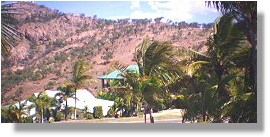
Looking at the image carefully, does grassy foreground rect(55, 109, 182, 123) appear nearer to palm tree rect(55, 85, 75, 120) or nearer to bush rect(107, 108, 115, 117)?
bush rect(107, 108, 115, 117)

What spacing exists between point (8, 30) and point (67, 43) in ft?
2.65

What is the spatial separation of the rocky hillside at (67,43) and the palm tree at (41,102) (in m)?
0.09

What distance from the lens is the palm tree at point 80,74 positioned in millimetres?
6883

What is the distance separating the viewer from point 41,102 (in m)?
6.88

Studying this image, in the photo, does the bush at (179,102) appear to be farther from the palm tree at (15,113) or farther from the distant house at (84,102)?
the palm tree at (15,113)

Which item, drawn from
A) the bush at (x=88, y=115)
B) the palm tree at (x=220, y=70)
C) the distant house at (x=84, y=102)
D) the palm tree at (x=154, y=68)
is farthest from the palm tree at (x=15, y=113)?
the palm tree at (x=220, y=70)

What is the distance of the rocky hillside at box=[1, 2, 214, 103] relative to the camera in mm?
6883

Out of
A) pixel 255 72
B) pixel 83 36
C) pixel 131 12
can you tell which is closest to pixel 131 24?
pixel 131 12

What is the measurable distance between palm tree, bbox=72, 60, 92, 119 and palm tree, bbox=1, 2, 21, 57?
89 cm

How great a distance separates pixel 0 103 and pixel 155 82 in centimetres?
211

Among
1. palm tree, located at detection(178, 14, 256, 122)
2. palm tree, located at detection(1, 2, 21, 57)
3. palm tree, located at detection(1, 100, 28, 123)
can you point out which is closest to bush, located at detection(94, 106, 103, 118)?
palm tree, located at detection(1, 100, 28, 123)

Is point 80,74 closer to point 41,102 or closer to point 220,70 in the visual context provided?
point 41,102

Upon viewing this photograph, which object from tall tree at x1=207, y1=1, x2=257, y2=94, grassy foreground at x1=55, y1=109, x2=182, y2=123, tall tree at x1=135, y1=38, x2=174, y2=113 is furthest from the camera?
tall tree at x1=135, y1=38, x2=174, y2=113

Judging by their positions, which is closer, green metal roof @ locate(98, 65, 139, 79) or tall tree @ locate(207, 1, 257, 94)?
tall tree @ locate(207, 1, 257, 94)
